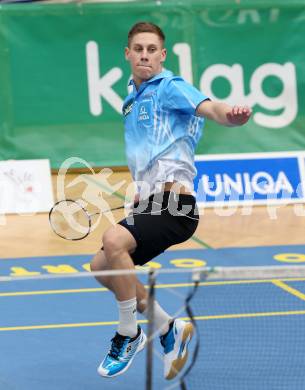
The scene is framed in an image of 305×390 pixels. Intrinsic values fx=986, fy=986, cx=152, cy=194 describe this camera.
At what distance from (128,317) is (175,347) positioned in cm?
31

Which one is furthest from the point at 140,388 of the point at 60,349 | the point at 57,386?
the point at 60,349

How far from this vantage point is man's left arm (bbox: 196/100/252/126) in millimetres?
4875

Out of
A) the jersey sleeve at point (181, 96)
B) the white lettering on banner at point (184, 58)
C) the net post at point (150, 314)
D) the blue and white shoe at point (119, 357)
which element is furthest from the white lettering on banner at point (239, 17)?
the net post at point (150, 314)

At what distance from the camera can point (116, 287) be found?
17.6 ft

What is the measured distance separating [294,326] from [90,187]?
470cm

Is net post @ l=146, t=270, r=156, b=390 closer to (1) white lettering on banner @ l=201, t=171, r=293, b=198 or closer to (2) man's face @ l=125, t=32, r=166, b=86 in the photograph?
(2) man's face @ l=125, t=32, r=166, b=86

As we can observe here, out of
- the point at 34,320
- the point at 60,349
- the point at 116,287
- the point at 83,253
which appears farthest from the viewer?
the point at 83,253

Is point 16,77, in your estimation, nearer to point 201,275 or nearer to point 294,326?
point 294,326

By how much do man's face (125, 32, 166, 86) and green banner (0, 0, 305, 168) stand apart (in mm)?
5686

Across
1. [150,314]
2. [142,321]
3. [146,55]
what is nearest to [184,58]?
[142,321]

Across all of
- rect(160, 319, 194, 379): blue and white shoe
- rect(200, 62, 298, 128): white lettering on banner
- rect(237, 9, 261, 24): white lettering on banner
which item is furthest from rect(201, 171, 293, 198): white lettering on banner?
rect(160, 319, 194, 379): blue and white shoe

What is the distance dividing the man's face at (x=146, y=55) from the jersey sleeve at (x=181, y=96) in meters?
0.19

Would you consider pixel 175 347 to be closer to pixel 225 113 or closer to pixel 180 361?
pixel 180 361

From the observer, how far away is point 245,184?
1062 cm
